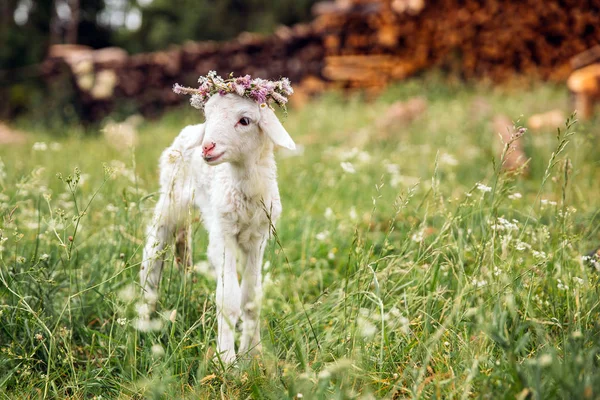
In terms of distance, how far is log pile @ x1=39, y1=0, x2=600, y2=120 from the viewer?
9359 millimetres

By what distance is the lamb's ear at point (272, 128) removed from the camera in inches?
83.5

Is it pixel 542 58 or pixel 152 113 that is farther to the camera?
pixel 152 113

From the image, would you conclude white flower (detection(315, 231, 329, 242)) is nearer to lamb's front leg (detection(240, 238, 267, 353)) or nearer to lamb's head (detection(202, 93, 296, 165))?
lamb's front leg (detection(240, 238, 267, 353))

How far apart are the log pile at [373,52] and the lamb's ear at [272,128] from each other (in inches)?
324

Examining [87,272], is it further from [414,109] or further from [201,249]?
[414,109]

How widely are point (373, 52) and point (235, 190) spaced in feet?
27.9

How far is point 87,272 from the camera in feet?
9.31

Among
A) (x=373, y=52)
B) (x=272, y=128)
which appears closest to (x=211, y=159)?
(x=272, y=128)

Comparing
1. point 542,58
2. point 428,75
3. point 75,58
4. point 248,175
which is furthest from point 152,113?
point 248,175

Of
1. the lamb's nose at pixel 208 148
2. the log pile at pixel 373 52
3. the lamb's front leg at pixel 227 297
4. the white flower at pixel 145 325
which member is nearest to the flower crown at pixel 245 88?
A: the lamb's nose at pixel 208 148

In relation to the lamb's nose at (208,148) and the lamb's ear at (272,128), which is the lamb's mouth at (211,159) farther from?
the lamb's ear at (272,128)

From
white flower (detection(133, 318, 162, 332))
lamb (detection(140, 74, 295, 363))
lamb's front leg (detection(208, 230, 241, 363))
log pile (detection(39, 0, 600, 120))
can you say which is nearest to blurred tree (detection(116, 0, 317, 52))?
log pile (detection(39, 0, 600, 120))

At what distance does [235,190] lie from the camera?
2264 millimetres

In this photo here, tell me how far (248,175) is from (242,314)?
694mm
